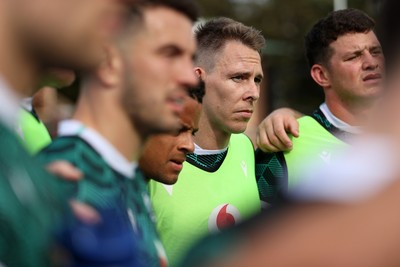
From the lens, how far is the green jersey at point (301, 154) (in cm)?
423

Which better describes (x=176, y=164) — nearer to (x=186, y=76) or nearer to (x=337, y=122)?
(x=186, y=76)

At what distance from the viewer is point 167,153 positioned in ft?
11.0

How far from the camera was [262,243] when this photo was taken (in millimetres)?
831

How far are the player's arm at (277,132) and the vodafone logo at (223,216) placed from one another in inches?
20.8

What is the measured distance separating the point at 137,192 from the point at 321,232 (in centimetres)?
132

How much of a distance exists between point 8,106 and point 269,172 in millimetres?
3162

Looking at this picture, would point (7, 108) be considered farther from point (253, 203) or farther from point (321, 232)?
point (253, 203)

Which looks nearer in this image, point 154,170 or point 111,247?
point 111,247

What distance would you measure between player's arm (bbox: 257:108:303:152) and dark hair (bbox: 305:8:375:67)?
0.81 meters

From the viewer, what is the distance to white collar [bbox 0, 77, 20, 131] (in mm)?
A: 1266

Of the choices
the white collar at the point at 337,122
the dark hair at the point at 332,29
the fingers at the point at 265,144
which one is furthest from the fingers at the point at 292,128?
the dark hair at the point at 332,29

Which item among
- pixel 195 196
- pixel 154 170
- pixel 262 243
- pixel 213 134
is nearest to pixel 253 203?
pixel 195 196

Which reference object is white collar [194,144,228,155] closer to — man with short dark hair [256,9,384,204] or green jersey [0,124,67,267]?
man with short dark hair [256,9,384,204]

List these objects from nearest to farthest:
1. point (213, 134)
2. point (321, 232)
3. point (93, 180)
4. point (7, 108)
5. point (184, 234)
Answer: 1. point (321, 232)
2. point (7, 108)
3. point (93, 180)
4. point (184, 234)
5. point (213, 134)
